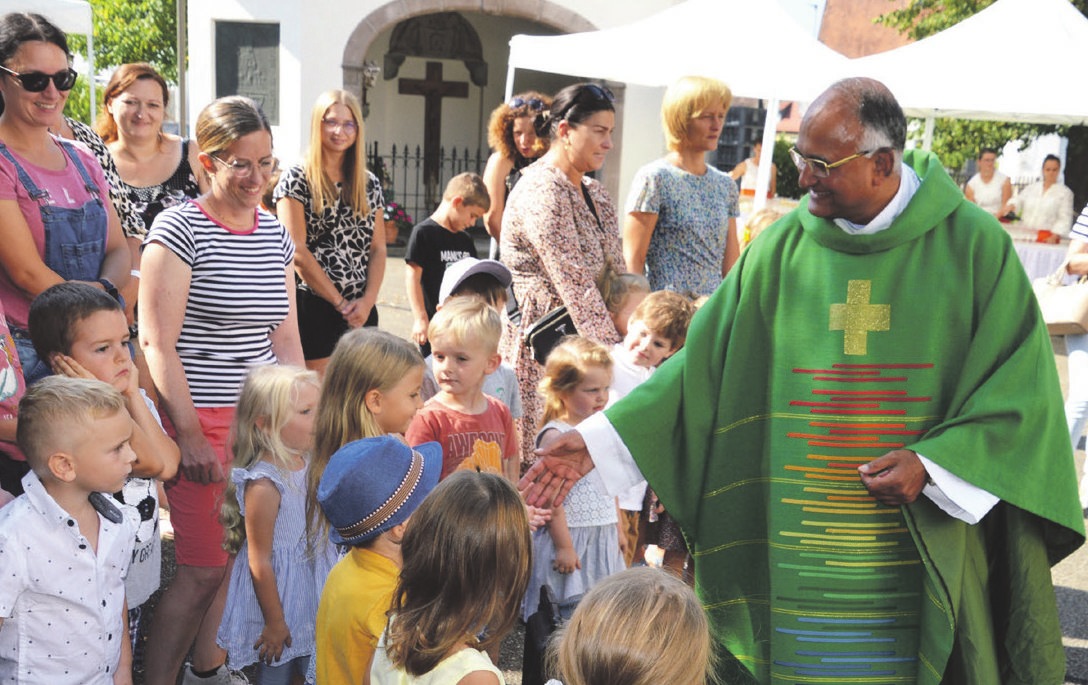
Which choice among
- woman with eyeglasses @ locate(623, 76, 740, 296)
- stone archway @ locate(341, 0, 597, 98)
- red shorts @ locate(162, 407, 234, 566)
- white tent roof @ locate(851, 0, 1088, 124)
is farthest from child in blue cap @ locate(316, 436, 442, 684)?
stone archway @ locate(341, 0, 597, 98)

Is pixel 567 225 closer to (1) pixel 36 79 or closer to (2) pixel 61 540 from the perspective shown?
(1) pixel 36 79

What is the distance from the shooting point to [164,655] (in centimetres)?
332

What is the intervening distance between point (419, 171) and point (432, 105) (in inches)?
54.2

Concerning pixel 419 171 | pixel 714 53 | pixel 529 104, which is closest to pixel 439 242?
pixel 529 104

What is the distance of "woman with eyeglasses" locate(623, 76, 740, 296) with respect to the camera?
15.3 feet

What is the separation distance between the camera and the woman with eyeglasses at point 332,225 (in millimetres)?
4750

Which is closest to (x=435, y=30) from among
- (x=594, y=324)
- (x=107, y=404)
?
(x=594, y=324)

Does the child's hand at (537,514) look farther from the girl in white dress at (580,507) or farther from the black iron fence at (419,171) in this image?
the black iron fence at (419,171)

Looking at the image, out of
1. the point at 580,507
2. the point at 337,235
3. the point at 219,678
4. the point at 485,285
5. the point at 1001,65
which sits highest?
the point at 1001,65

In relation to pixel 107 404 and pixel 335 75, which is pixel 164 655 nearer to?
pixel 107 404

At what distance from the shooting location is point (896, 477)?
2449 mm

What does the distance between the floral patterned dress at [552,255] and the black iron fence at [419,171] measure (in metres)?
16.0

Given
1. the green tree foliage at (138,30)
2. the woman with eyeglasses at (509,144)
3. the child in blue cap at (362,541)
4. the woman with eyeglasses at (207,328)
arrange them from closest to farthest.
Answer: the child in blue cap at (362,541) < the woman with eyeglasses at (207,328) < the woman with eyeglasses at (509,144) < the green tree foliage at (138,30)

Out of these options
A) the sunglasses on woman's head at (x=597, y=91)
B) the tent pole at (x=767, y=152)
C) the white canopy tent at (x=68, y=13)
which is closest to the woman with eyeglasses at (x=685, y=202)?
the sunglasses on woman's head at (x=597, y=91)
